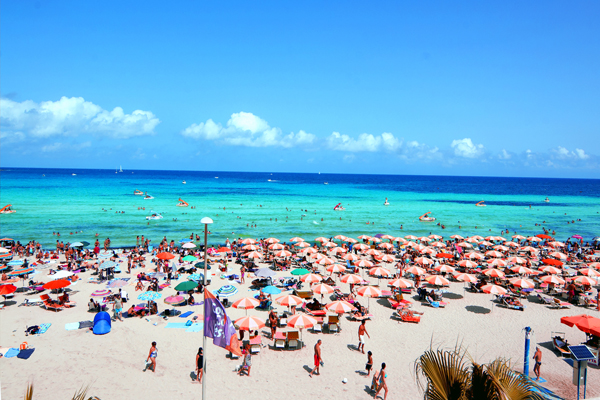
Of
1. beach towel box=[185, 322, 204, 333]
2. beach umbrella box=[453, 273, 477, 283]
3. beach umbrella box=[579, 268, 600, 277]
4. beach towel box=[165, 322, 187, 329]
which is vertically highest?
beach umbrella box=[579, 268, 600, 277]

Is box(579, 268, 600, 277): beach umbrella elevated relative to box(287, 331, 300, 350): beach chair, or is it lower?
elevated

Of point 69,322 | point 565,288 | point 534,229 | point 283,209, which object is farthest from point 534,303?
point 283,209

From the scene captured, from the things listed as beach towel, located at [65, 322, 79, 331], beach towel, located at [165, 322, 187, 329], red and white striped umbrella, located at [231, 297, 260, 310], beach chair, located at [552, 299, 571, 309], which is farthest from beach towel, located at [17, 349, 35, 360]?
beach chair, located at [552, 299, 571, 309]

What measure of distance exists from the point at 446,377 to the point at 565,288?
77.1ft

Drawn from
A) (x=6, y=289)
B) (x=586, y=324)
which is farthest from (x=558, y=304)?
(x=6, y=289)

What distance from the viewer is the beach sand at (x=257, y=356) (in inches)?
445

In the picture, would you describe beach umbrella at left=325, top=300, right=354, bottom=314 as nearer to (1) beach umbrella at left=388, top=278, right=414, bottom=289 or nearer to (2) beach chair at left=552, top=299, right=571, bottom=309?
(1) beach umbrella at left=388, top=278, right=414, bottom=289

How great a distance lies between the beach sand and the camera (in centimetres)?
1131

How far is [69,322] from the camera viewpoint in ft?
52.9

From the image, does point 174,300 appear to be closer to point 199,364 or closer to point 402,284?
point 199,364

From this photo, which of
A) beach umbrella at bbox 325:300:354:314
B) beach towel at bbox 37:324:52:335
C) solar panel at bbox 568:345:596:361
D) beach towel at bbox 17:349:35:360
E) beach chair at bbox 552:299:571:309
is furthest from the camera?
beach chair at bbox 552:299:571:309

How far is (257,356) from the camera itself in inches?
527

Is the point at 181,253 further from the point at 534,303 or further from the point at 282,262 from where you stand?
the point at 534,303

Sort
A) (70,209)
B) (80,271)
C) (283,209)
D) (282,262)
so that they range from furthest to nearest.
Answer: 1. (283,209)
2. (70,209)
3. (282,262)
4. (80,271)
